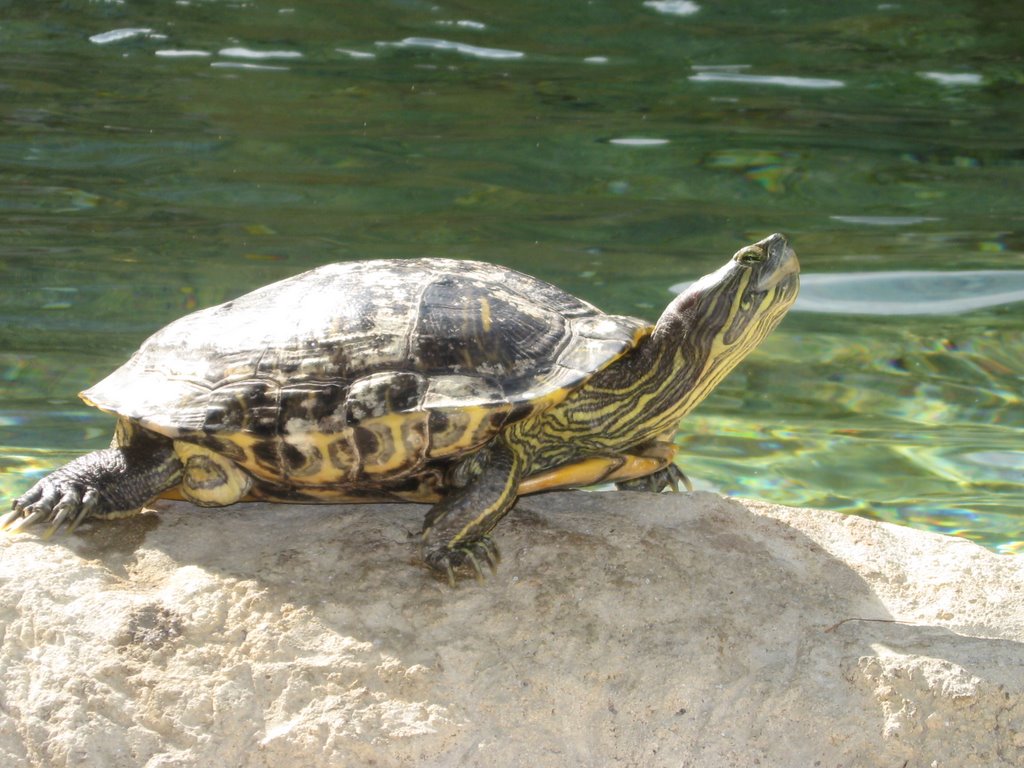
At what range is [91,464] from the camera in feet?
13.0

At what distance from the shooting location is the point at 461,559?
11.9 ft

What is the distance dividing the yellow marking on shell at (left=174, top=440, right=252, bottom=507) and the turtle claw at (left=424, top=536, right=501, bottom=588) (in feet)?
2.36

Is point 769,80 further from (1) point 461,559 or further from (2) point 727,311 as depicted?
(1) point 461,559

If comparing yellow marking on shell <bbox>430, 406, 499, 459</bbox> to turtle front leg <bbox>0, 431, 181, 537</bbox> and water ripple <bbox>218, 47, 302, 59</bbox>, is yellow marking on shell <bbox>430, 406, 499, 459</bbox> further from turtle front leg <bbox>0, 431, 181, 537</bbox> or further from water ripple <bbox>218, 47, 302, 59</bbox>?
water ripple <bbox>218, 47, 302, 59</bbox>

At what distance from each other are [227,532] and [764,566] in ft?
5.42

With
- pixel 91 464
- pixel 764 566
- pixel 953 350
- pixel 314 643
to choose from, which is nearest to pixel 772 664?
pixel 764 566

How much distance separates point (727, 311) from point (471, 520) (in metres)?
1.15

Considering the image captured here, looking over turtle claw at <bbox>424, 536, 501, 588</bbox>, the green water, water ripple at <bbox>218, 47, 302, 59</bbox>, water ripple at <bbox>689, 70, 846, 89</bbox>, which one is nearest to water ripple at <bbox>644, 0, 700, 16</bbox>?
the green water

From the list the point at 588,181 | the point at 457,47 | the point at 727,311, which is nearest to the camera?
the point at 727,311

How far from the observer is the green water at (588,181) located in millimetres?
6242

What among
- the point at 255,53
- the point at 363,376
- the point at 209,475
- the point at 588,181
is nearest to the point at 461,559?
the point at 363,376

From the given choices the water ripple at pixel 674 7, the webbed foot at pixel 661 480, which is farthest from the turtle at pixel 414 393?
the water ripple at pixel 674 7

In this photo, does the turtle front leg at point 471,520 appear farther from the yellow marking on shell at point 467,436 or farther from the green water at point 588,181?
the green water at point 588,181

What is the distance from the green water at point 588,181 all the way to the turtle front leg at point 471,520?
6.64 feet
